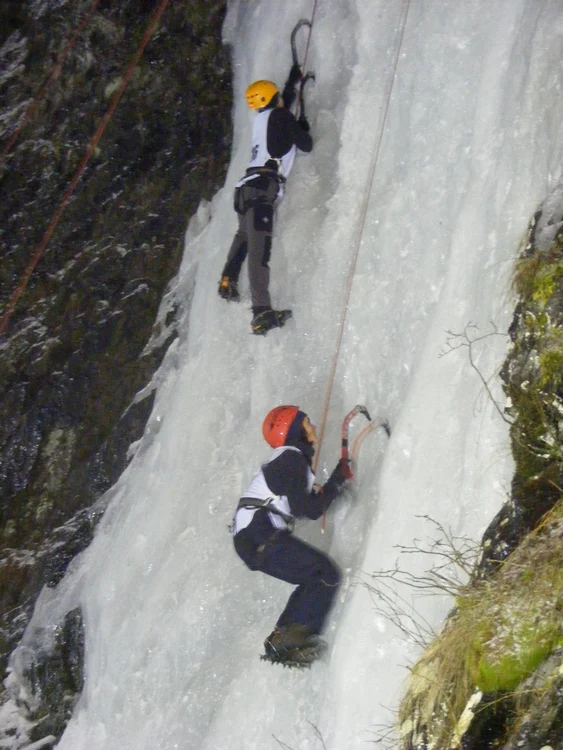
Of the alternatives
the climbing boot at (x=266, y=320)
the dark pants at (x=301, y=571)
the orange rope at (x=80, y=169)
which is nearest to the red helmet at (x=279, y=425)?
the dark pants at (x=301, y=571)

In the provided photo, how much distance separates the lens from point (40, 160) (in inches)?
218

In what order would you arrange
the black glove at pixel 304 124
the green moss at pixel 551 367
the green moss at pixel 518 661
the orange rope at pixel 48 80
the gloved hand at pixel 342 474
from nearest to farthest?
the green moss at pixel 518 661 → the green moss at pixel 551 367 → the gloved hand at pixel 342 474 → the black glove at pixel 304 124 → the orange rope at pixel 48 80

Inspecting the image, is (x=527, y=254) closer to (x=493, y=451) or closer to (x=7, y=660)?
(x=493, y=451)

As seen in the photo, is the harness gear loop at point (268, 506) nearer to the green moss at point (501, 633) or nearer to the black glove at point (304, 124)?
the green moss at point (501, 633)

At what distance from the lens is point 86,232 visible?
558cm

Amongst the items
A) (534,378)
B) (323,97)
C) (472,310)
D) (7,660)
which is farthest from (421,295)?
(7,660)

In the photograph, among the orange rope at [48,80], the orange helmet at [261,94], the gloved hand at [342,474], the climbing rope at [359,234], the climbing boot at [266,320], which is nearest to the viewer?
the gloved hand at [342,474]

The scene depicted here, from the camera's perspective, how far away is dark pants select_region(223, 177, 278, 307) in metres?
4.58

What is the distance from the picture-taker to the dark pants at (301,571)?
12.2 feet

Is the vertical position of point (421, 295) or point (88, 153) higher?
point (88, 153)

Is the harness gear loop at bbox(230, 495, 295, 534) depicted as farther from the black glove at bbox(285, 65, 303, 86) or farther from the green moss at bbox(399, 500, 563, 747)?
the black glove at bbox(285, 65, 303, 86)

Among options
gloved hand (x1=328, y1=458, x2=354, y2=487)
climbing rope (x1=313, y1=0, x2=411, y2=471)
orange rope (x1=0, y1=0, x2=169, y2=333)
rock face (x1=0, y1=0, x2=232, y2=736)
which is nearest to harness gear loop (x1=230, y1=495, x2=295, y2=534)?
gloved hand (x1=328, y1=458, x2=354, y2=487)

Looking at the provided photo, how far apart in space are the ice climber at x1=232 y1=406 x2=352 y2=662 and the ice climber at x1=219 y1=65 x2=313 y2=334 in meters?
1.09

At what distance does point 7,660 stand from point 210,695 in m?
2.11
